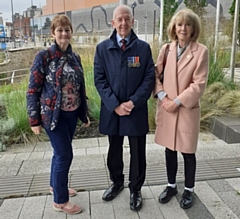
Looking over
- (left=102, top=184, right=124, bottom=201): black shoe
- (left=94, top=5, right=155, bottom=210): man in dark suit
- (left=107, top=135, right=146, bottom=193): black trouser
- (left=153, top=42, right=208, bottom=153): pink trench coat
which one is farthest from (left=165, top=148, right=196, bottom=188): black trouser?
(left=102, top=184, right=124, bottom=201): black shoe

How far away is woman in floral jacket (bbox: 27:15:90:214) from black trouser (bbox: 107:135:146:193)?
45 centimetres

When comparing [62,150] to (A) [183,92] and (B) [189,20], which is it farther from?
(B) [189,20]

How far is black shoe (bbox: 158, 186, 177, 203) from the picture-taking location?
280 centimetres

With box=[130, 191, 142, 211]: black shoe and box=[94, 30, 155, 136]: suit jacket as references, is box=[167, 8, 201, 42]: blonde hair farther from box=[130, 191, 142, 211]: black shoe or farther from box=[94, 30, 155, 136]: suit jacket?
box=[130, 191, 142, 211]: black shoe

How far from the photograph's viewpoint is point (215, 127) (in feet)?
15.6

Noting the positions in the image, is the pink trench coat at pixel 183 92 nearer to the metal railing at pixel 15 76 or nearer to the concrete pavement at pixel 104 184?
the concrete pavement at pixel 104 184

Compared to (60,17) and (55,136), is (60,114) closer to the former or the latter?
(55,136)

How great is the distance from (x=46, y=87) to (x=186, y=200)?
1.55m

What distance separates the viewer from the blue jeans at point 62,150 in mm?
2486

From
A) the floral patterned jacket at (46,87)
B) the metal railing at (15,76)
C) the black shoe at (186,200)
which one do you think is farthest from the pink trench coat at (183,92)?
the metal railing at (15,76)

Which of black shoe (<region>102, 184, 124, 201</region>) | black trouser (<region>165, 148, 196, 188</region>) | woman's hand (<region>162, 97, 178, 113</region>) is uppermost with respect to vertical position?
woman's hand (<region>162, 97, 178, 113</region>)

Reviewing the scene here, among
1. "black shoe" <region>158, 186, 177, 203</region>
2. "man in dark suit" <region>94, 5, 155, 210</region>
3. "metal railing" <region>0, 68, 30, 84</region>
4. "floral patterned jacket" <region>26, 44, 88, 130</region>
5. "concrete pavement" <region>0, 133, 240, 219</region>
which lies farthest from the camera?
"metal railing" <region>0, 68, 30, 84</region>

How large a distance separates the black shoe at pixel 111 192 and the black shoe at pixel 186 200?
605mm

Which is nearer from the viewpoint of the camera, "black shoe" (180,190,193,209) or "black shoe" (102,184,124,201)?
"black shoe" (180,190,193,209)
